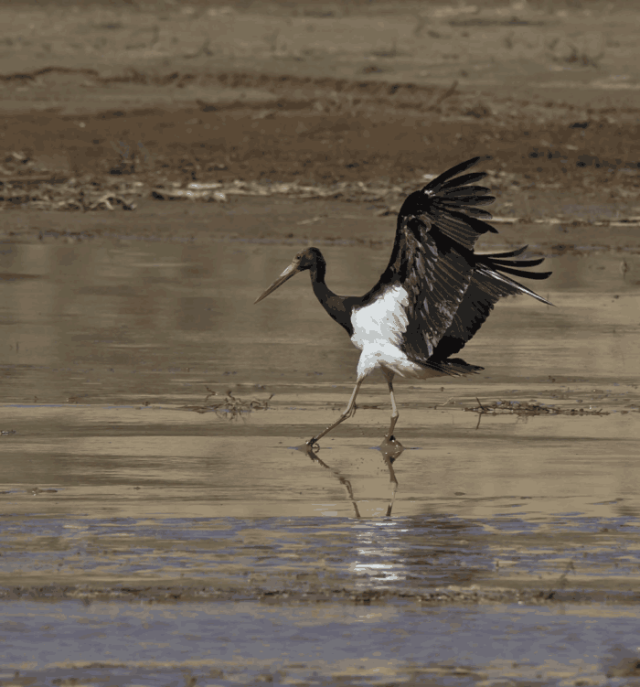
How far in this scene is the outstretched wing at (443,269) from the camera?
31.0 feet

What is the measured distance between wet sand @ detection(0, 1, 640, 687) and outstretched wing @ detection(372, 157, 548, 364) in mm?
565

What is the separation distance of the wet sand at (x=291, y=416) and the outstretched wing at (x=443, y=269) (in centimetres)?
56

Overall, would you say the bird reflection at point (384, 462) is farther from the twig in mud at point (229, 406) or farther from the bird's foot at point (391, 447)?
the twig in mud at point (229, 406)

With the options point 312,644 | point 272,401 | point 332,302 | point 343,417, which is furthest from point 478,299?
point 312,644

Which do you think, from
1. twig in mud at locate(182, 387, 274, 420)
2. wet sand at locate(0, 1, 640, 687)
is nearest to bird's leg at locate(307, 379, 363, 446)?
wet sand at locate(0, 1, 640, 687)

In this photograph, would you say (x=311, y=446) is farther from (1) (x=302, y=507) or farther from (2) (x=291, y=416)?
(1) (x=302, y=507)

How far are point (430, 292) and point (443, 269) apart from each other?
0.15 m

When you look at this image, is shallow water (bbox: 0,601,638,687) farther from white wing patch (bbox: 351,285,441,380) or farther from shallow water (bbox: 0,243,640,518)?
white wing patch (bbox: 351,285,441,380)

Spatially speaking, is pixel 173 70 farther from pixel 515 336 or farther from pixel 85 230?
pixel 515 336

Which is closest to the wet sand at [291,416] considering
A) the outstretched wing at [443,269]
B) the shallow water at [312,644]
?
the shallow water at [312,644]

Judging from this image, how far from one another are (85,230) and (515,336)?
769 cm

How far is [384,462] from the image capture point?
909cm

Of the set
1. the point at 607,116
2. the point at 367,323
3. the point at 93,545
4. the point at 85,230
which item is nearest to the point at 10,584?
the point at 93,545

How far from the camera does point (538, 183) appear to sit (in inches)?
950
